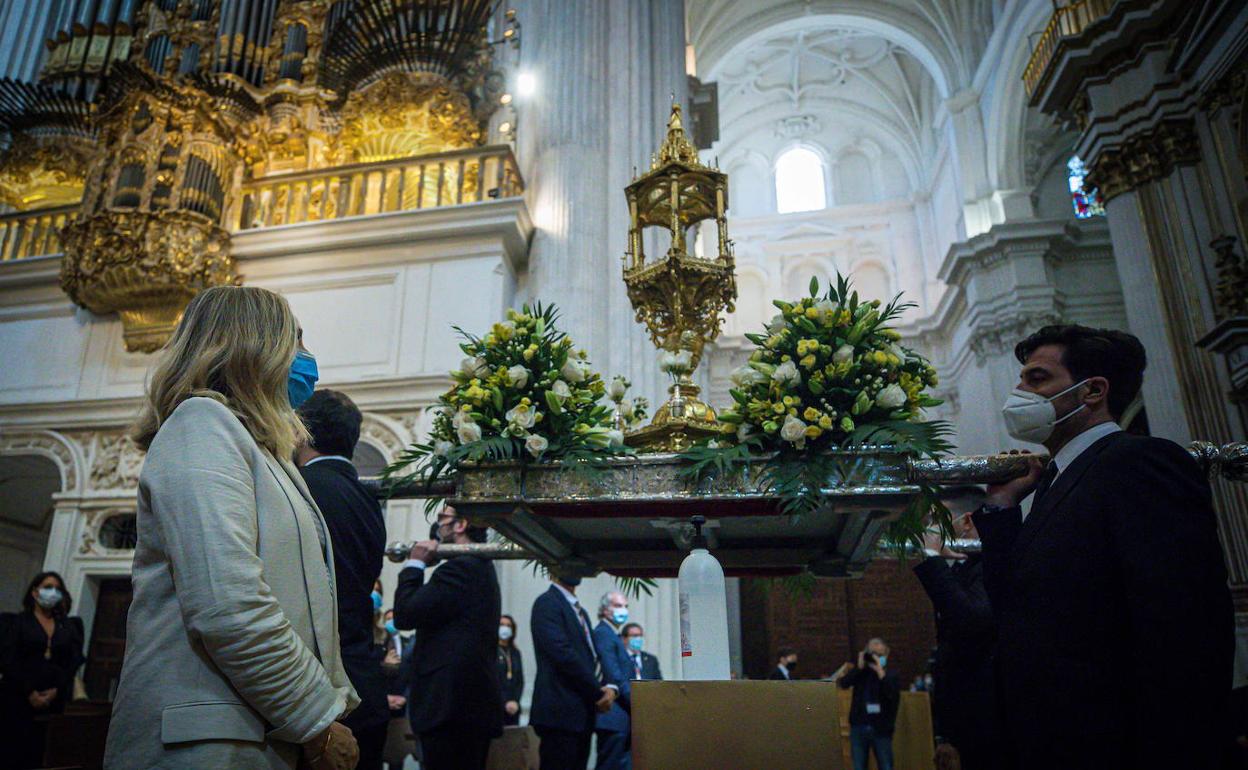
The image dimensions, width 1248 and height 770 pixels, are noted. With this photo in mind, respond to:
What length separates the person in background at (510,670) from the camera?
249 inches

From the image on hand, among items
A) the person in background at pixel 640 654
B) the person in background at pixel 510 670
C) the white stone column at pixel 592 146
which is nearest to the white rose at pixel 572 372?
the person in background at pixel 640 654

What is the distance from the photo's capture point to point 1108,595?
5.79 feet

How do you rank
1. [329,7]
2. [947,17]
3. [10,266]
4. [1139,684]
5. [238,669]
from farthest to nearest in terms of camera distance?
[947,17] < [329,7] < [10,266] < [1139,684] < [238,669]

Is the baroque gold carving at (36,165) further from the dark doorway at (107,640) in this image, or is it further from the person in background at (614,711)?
the person in background at (614,711)

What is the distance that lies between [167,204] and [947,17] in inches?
619

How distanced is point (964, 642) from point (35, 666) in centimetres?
528

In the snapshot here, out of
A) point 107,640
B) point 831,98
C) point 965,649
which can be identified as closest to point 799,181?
point 831,98

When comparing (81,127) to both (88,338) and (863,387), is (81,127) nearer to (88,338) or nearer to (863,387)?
(88,338)

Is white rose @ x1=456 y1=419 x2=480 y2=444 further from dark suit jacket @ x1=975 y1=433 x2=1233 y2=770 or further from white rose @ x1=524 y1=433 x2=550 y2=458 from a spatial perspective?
dark suit jacket @ x1=975 y1=433 x2=1233 y2=770

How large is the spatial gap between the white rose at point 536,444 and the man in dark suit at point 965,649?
1384 millimetres

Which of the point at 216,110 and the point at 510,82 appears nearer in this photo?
the point at 216,110

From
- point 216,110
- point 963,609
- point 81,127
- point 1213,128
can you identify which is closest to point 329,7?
point 216,110

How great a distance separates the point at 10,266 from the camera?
31.1 ft

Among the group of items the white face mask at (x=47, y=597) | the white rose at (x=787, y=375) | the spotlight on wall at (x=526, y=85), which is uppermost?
the spotlight on wall at (x=526, y=85)
